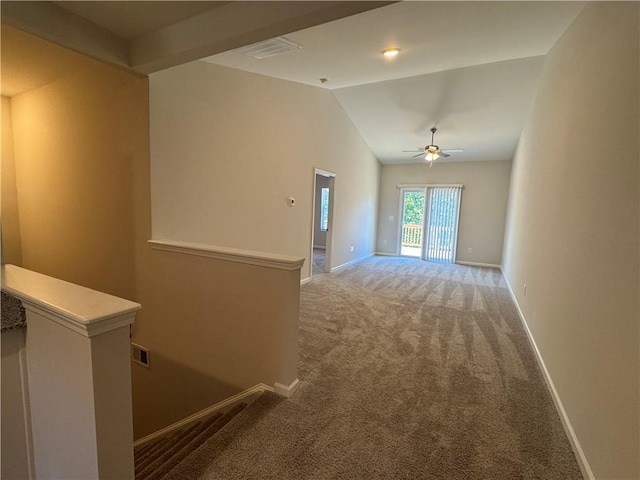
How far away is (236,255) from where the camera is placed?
2199 mm

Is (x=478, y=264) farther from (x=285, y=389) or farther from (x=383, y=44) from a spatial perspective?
(x=285, y=389)

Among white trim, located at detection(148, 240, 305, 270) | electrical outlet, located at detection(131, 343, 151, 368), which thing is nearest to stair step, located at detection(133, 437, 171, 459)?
electrical outlet, located at detection(131, 343, 151, 368)

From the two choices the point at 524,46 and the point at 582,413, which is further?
the point at 524,46

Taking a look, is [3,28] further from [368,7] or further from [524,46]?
[524,46]

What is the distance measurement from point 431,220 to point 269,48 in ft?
20.2

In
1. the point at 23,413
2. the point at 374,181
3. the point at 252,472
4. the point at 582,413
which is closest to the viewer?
the point at 23,413

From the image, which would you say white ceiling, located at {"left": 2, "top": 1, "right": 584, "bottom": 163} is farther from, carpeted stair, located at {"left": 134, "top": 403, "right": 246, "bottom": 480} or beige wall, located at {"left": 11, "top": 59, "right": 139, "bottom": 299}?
carpeted stair, located at {"left": 134, "top": 403, "right": 246, "bottom": 480}

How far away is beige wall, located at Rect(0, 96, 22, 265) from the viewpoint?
11.8 ft

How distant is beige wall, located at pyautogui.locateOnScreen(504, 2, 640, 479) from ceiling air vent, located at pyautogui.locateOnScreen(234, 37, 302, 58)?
2.29 m

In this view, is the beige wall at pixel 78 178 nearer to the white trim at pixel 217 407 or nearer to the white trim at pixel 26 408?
the white trim at pixel 217 407

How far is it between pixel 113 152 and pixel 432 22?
311cm

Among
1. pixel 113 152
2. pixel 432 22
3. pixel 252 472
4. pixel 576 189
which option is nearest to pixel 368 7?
pixel 432 22

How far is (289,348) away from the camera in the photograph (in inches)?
80.4

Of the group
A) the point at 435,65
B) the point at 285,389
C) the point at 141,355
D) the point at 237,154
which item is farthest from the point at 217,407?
the point at 435,65
